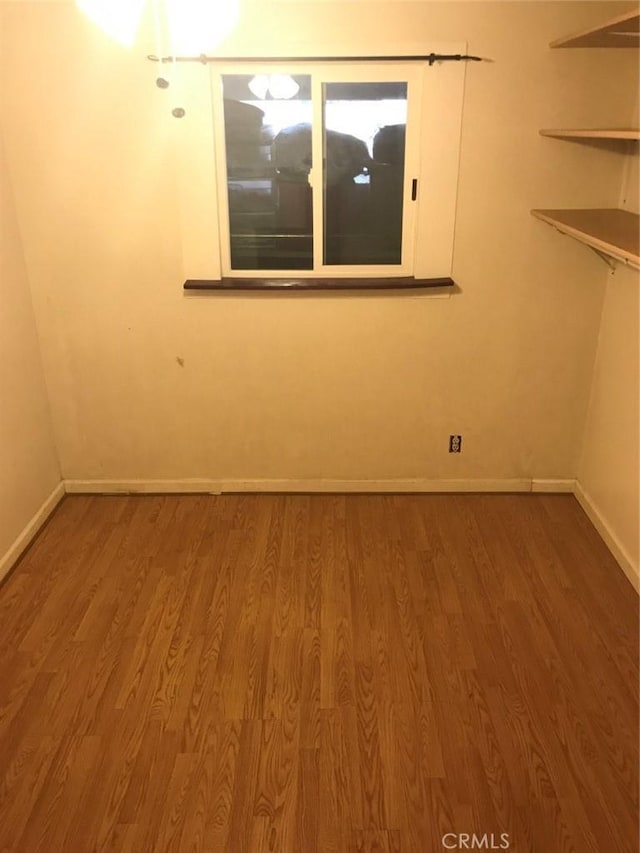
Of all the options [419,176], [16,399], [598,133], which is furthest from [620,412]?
[16,399]

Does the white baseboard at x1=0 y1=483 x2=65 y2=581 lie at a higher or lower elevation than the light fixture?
lower

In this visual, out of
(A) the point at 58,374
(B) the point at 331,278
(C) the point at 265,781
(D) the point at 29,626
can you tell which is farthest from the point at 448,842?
(A) the point at 58,374

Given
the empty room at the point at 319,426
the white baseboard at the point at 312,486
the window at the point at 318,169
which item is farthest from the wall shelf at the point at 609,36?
the white baseboard at the point at 312,486

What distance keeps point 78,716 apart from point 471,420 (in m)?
2.07

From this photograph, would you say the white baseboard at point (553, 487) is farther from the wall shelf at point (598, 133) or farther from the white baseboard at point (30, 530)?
the white baseboard at point (30, 530)

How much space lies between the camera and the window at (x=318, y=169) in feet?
8.50

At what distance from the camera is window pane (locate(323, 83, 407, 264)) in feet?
8.55

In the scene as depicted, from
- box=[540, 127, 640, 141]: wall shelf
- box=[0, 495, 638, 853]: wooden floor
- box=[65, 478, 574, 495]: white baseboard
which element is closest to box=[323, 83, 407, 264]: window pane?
box=[540, 127, 640, 141]: wall shelf

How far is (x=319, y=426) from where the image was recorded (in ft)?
10.3

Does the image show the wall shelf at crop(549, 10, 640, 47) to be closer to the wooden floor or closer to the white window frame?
the white window frame

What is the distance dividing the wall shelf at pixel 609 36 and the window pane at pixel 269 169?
987mm

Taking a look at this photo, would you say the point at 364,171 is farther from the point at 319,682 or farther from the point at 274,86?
the point at 319,682

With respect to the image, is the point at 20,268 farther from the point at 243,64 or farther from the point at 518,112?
the point at 518,112

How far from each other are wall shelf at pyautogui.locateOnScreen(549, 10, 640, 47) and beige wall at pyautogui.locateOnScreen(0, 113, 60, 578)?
7.29ft
